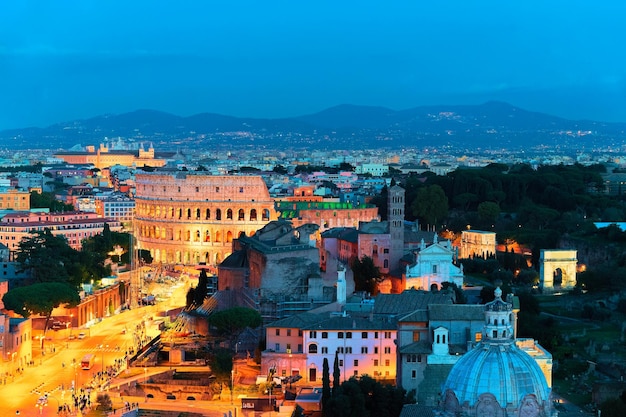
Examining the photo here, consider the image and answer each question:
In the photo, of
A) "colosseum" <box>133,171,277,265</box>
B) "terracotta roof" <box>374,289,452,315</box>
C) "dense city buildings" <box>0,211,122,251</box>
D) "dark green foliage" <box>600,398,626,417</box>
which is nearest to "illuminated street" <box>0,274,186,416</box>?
"terracotta roof" <box>374,289,452,315</box>

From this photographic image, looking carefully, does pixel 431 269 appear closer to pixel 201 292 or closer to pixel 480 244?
pixel 201 292

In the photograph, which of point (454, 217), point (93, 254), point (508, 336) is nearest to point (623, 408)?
point (508, 336)

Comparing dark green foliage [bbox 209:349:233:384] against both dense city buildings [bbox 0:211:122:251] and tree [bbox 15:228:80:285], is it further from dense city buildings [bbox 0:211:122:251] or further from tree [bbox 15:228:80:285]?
dense city buildings [bbox 0:211:122:251]

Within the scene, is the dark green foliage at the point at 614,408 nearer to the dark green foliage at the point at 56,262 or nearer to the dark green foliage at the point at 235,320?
the dark green foliage at the point at 235,320

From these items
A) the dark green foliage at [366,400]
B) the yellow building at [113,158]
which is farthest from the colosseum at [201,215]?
the yellow building at [113,158]

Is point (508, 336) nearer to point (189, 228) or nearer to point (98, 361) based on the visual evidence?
point (98, 361)

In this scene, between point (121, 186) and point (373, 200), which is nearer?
point (373, 200)
